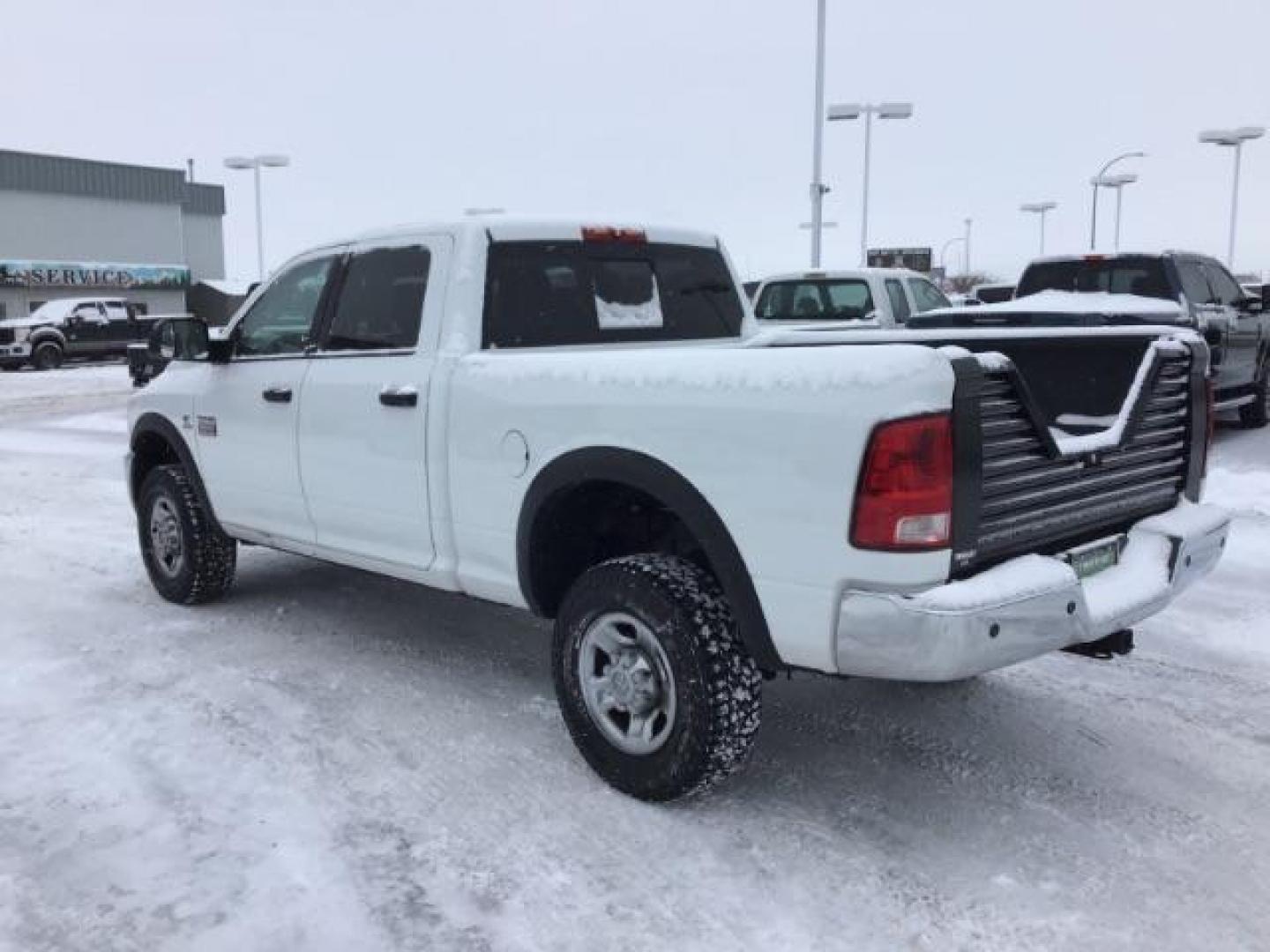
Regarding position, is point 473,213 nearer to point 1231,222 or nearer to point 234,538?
point 234,538

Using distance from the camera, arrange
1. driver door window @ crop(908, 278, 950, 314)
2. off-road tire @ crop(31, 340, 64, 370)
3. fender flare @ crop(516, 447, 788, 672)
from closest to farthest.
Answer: fender flare @ crop(516, 447, 788, 672) < driver door window @ crop(908, 278, 950, 314) < off-road tire @ crop(31, 340, 64, 370)

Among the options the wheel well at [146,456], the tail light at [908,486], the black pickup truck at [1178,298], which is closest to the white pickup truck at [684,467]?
the tail light at [908,486]

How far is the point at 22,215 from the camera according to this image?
48.6 m

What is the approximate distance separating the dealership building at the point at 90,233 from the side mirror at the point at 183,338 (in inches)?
1731

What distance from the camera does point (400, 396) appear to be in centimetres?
442

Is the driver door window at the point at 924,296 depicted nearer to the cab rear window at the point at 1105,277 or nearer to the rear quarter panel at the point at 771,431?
the cab rear window at the point at 1105,277

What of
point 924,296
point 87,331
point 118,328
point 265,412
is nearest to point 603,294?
point 265,412

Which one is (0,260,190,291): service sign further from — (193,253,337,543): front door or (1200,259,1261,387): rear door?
(193,253,337,543): front door

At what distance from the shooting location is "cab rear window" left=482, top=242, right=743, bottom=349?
14.7 ft

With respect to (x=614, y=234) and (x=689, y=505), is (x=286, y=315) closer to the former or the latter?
(x=614, y=234)

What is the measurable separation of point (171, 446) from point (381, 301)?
2034 mm

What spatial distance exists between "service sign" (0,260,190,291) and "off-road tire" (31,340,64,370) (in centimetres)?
1697

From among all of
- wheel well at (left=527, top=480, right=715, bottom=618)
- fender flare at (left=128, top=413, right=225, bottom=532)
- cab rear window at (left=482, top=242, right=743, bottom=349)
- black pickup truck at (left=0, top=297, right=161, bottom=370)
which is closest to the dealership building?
black pickup truck at (left=0, top=297, right=161, bottom=370)

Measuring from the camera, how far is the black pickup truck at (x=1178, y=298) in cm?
1083
